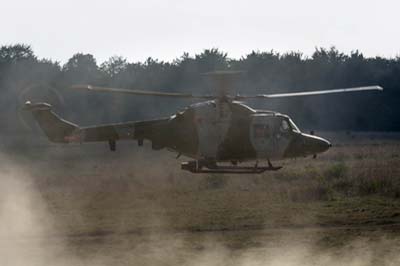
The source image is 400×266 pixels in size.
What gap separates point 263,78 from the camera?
74.4 meters

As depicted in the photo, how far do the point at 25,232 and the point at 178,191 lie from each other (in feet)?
28.3

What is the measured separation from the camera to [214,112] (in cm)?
1995

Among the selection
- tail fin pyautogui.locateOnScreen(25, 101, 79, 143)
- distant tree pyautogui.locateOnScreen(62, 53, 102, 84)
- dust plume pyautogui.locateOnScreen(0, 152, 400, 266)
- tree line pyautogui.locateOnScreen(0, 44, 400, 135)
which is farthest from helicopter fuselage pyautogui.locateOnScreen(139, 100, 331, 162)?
distant tree pyautogui.locateOnScreen(62, 53, 102, 84)

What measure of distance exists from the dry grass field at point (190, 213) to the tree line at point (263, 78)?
902 inches

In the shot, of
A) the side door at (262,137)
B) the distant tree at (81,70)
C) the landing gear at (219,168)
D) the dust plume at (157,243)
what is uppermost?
the distant tree at (81,70)

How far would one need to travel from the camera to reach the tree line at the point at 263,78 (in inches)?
2557

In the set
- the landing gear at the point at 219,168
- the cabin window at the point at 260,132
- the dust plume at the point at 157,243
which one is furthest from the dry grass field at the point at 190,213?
the cabin window at the point at 260,132

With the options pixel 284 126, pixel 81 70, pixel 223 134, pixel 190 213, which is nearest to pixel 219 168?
pixel 223 134

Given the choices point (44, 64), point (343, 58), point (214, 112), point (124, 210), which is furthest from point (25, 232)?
point (343, 58)

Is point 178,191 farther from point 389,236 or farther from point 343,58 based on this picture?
point 343,58

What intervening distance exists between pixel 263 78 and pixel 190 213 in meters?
48.9

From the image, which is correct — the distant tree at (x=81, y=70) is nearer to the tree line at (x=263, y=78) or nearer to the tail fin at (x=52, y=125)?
the tree line at (x=263, y=78)

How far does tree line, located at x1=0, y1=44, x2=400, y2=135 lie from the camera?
6494 cm

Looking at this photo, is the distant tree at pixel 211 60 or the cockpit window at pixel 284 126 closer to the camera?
the cockpit window at pixel 284 126
